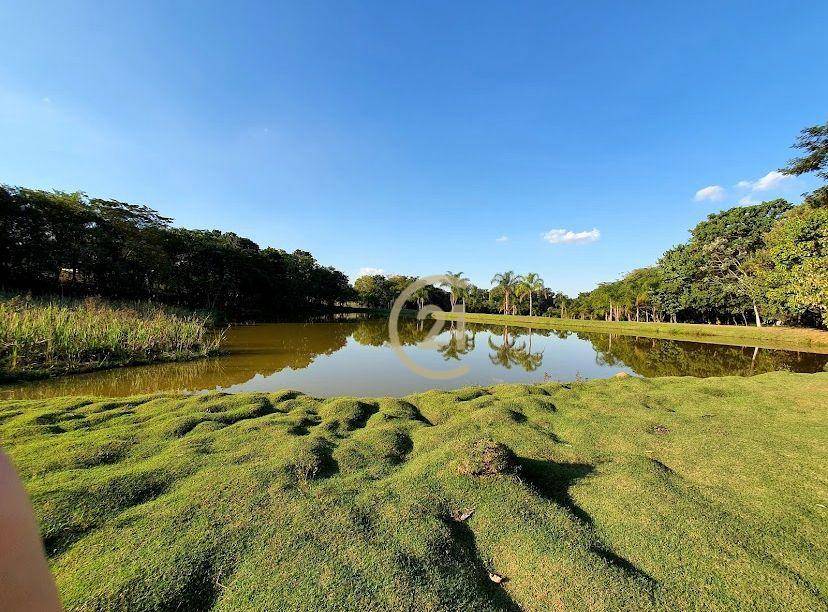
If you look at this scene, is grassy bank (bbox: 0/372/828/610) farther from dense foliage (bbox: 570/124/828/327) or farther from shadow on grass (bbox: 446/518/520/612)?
dense foliage (bbox: 570/124/828/327)

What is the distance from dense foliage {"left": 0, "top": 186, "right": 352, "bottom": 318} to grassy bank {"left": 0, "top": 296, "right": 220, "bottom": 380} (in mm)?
15909

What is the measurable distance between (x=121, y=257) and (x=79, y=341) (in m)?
22.8

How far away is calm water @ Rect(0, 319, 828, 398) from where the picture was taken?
9617 millimetres

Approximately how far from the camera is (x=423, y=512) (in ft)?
10.4

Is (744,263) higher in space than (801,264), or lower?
higher

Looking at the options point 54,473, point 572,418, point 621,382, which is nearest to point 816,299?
point 621,382

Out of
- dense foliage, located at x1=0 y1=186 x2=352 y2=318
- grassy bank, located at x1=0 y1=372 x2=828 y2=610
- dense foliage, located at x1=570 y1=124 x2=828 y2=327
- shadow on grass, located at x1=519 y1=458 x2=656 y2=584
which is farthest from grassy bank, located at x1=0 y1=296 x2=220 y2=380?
dense foliage, located at x1=570 y1=124 x2=828 y2=327

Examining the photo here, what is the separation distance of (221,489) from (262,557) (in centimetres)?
108

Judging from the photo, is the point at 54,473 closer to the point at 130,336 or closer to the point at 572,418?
the point at 572,418

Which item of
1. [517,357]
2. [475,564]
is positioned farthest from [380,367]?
[475,564]

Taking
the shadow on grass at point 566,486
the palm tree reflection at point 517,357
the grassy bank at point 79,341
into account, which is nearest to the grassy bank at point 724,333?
the palm tree reflection at point 517,357

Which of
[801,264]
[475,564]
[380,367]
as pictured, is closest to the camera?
[475,564]

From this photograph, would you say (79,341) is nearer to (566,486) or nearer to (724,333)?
(566,486)

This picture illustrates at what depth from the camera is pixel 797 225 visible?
1984 centimetres
